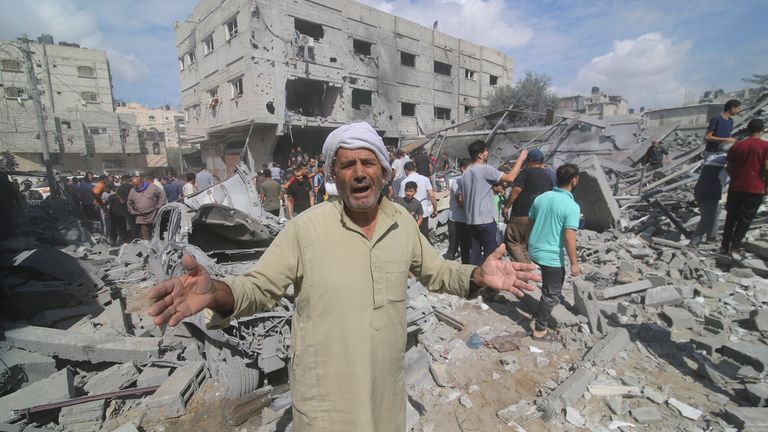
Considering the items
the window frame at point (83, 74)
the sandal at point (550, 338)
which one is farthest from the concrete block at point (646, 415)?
the window frame at point (83, 74)

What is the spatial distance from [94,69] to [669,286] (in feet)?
167

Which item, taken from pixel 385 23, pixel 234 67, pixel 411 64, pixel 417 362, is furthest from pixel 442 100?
pixel 417 362

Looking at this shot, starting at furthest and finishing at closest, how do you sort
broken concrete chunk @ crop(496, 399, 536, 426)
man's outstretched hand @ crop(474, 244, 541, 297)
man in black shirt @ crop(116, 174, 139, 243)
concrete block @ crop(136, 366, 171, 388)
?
man in black shirt @ crop(116, 174, 139, 243) → concrete block @ crop(136, 366, 171, 388) → broken concrete chunk @ crop(496, 399, 536, 426) → man's outstretched hand @ crop(474, 244, 541, 297)

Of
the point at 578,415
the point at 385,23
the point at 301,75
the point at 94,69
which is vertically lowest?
the point at 578,415

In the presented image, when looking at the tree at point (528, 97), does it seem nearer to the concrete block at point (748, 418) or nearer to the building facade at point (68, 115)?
the concrete block at point (748, 418)

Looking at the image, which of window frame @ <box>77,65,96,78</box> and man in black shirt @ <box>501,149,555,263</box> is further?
window frame @ <box>77,65,96,78</box>

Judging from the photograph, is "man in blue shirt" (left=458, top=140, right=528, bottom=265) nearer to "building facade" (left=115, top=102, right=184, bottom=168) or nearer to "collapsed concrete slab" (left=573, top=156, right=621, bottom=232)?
"collapsed concrete slab" (left=573, top=156, right=621, bottom=232)

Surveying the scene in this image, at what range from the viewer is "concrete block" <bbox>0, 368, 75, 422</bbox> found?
2942 mm

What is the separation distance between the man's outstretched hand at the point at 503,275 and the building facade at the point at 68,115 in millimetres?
42483

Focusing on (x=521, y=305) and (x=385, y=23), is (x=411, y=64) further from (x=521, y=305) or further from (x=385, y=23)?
(x=521, y=305)

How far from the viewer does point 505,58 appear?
2888cm

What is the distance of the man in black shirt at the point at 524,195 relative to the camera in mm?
4227

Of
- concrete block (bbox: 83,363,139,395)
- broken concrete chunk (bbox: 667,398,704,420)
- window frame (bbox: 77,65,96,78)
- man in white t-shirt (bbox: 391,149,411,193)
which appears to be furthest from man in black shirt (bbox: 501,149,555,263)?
window frame (bbox: 77,65,96,78)

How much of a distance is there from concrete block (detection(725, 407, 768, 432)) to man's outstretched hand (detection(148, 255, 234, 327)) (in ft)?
11.8
